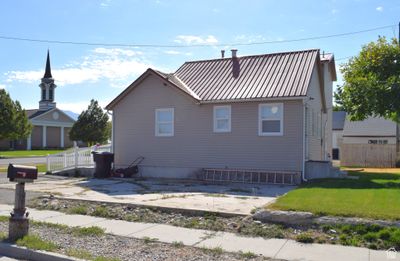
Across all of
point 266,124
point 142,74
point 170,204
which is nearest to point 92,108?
point 142,74

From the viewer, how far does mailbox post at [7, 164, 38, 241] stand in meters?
7.64

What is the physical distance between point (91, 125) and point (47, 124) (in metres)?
22.6

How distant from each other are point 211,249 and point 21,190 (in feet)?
12.2

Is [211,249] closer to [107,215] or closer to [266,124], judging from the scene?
[107,215]

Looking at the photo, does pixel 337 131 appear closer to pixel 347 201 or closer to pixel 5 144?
pixel 347 201

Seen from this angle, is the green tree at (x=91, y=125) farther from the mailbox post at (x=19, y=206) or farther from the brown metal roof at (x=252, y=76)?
the mailbox post at (x=19, y=206)

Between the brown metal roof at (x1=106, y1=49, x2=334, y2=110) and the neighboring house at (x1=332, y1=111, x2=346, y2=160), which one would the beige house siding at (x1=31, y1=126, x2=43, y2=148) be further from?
the brown metal roof at (x1=106, y1=49, x2=334, y2=110)

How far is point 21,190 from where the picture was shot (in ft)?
26.1

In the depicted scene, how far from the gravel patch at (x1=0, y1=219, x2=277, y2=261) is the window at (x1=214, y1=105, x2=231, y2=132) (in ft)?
32.5

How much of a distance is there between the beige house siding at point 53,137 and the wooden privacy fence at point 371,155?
5240 cm

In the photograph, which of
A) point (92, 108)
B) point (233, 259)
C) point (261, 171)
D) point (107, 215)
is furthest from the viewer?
point (92, 108)

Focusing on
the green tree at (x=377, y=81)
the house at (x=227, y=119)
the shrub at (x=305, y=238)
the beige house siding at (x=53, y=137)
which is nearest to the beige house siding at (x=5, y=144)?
the beige house siding at (x=53, y=137)

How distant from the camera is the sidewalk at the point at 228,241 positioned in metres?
6.70

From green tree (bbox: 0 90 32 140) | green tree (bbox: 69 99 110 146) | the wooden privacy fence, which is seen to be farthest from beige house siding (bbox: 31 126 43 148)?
the wooden privacy fence
